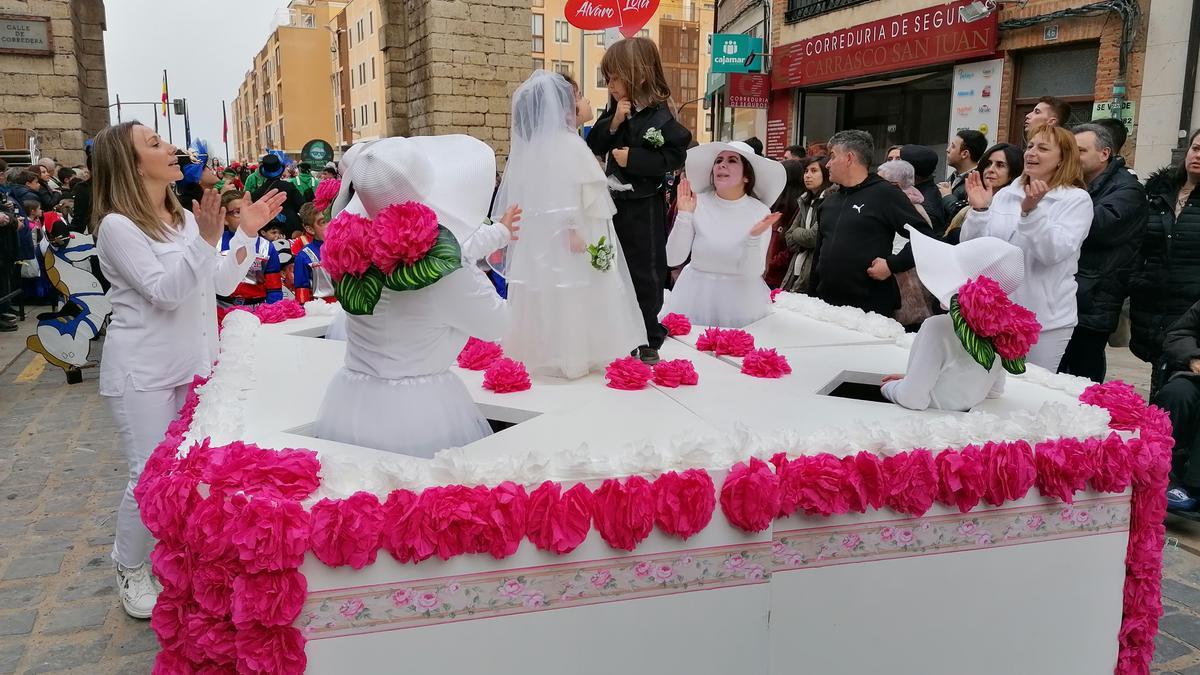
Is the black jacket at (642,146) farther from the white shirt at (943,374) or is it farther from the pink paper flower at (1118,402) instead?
the pink paper flower at (1118,402)

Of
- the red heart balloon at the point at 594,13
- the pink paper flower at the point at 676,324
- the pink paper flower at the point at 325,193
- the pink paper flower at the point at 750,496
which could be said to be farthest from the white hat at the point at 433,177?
the red heart balloon at the point at 594,13

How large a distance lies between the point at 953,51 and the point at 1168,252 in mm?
9321

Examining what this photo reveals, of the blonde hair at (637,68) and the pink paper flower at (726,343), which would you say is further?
the pink paper flower at (726,343)

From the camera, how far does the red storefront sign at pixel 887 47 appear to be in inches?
488

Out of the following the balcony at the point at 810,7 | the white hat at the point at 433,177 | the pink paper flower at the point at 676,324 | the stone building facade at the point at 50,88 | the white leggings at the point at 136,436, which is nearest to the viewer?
the white hat at the point at 433,177

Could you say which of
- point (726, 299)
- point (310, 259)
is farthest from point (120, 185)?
point (310, 259)

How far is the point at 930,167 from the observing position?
5777 millimetres

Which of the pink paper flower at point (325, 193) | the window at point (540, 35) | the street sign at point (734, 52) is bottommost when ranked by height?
the pink paper flower at point (325, 193)

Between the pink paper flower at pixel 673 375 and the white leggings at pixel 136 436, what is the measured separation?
1900mm

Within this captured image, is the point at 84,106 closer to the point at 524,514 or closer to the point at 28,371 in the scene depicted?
the point at 28,371

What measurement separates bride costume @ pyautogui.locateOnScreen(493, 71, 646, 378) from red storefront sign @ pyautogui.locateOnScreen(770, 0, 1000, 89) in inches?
435

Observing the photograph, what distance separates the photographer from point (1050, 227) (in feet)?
12.2

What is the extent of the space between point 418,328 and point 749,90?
54.9 feet

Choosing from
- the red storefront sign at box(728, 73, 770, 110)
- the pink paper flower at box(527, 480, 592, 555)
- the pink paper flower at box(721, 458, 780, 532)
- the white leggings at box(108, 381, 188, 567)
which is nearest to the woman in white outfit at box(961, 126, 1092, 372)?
the pink paper flower at box(721, 458, 780, 532)
